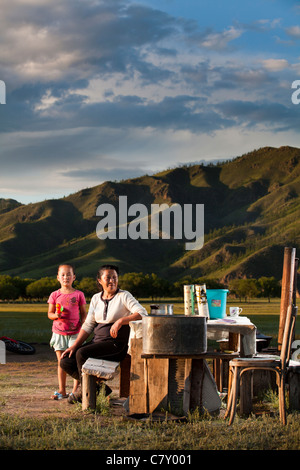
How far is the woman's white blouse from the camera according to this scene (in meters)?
7.56

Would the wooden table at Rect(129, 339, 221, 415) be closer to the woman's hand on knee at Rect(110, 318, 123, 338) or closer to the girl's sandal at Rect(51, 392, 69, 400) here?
the woman's hand on knee at Rect(110, 318, 123, 338)

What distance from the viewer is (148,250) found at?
19400cm

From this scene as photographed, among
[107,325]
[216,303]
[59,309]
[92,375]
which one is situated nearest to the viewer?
[92,375]

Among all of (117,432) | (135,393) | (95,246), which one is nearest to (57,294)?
(135,393)

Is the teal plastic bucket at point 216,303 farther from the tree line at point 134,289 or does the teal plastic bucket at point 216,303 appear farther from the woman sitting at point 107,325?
the tree line at point 134,289

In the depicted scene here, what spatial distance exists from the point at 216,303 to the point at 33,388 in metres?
3.31

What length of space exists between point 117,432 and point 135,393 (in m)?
0.80

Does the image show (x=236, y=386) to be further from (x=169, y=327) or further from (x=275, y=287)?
(x=275, y=287)

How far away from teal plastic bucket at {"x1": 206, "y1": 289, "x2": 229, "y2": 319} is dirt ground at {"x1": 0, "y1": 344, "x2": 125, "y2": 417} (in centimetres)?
150

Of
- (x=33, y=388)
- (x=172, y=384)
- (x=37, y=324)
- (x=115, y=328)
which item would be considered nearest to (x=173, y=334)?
(x=172, y=384)

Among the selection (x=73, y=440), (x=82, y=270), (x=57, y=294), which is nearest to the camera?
(x=73, y=440)

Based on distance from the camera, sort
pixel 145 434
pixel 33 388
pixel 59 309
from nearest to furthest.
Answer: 1. pixel 145 434
2. pixel 59 309
3. pixel 33 388

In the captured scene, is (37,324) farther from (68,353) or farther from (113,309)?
(113,309)

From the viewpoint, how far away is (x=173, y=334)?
6.68 meters
